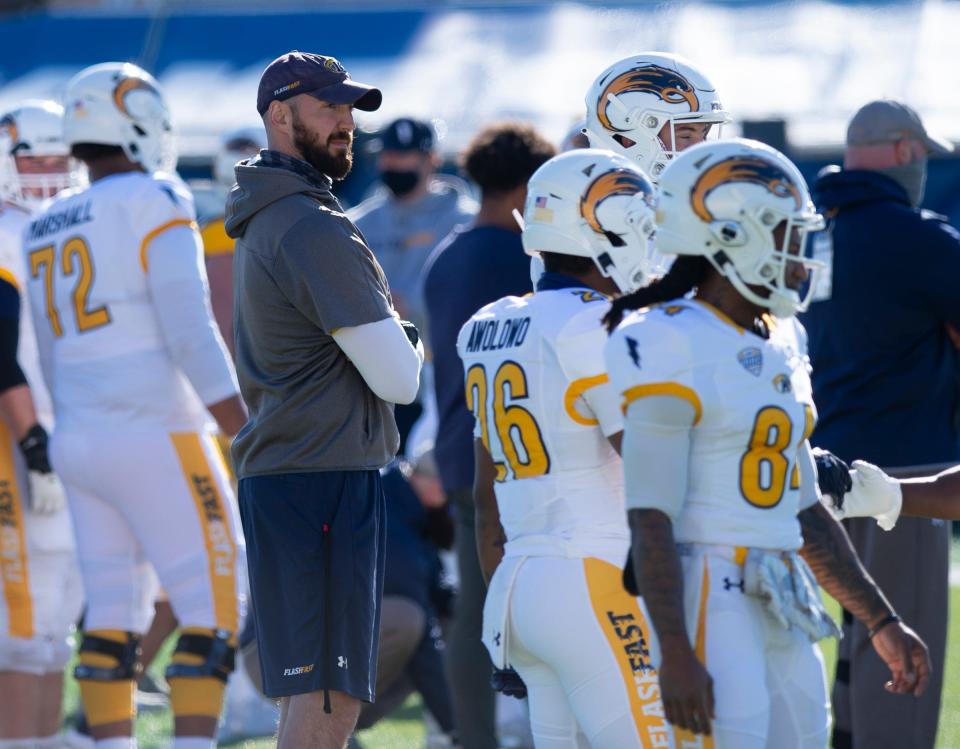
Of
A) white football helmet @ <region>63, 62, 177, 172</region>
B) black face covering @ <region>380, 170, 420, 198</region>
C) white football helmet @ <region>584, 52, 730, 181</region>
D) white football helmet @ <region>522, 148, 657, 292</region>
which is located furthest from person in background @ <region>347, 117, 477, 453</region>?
white football helmet @ <region>522, 148, 657, 292</region>

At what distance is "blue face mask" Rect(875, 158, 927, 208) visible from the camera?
570cm

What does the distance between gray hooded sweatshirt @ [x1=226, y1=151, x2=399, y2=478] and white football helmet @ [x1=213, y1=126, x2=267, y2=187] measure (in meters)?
3.52

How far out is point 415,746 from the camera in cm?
688

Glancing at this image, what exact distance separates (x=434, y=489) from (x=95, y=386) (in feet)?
4.93

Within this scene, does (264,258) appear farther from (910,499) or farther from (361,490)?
(910,499)

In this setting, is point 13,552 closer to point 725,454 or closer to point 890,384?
point 890,384

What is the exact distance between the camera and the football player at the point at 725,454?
10.6 feet

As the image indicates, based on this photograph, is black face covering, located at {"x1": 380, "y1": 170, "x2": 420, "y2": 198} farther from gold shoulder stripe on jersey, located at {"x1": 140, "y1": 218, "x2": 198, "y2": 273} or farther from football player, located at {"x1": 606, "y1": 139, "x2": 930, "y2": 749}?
football player, located at {"x1": 606, "y1": 139, "x2": 930, "y2": 749}

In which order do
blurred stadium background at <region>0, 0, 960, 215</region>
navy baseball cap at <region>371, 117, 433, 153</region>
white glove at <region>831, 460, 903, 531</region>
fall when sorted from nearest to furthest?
white glove at <region>831, 460, 903, 531</region> → navy baseball cap at <region>371, 117, 433, 153</region> → blurred stadium background at <region>0, 0, 960, 215</region>

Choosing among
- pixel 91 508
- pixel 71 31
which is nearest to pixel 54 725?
pixel 91 508

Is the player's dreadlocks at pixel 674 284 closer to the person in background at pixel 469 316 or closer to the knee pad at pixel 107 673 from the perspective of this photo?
the person in background at pixel 469 316

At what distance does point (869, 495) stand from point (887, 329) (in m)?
1.58

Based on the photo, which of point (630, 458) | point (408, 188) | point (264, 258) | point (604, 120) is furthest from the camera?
point (408, 188)

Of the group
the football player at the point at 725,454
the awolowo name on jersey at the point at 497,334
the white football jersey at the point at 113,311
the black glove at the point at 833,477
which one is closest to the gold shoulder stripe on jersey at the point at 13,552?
the white football jersey at the point at 113,311
